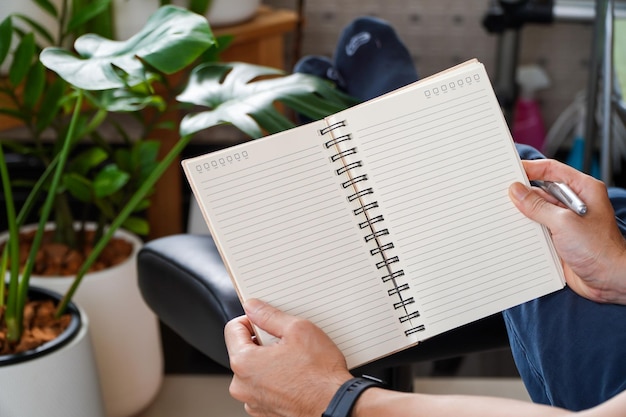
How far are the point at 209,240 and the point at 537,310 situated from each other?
0.49m

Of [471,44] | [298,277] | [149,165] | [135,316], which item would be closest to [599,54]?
[471,44]

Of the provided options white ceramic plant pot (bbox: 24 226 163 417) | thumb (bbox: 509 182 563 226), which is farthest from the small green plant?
thumb (bbox: 509 182 563 226)

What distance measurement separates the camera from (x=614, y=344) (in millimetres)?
803

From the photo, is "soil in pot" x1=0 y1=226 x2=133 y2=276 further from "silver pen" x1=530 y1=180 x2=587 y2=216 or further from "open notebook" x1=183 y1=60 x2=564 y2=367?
"silver pen" x1=530 y1=180 x2=587 y2=216

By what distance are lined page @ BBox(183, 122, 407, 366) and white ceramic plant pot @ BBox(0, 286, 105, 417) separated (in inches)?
18.8

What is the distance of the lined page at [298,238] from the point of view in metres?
0.78

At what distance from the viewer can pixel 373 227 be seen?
807 mm

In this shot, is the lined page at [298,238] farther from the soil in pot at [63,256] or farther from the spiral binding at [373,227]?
the soil in pot at [63,256]

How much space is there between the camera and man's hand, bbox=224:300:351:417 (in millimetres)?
765

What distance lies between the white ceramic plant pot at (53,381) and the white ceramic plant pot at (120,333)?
0.63 feet

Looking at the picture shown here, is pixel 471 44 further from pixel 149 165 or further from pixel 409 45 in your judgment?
pixel 149 165

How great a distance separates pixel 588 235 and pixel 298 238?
27 cm

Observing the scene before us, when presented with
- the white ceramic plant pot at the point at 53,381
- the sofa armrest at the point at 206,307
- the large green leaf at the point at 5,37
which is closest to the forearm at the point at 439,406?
the sofa armrest at the point at 206,307

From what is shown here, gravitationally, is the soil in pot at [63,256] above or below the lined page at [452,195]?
below
